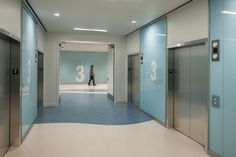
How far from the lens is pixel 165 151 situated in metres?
4.22

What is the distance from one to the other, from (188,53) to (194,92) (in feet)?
3.25

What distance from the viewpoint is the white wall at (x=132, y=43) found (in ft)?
28.3

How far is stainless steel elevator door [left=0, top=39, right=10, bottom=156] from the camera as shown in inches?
153

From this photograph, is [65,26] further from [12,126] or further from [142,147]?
[142,147]

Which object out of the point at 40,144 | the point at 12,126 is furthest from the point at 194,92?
the point at 12,126

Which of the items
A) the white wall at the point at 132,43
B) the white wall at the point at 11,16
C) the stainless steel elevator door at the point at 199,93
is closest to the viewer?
the white wall at the point at 11,16

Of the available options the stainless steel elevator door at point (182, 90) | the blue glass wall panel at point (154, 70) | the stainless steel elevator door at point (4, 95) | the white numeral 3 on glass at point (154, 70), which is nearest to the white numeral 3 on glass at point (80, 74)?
the blue glass wall panel at point (154, 70)

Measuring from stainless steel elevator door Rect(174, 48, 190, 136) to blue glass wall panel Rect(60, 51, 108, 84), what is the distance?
15990mm

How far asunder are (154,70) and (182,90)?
5.11ft

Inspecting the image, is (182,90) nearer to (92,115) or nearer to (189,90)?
(189,90)

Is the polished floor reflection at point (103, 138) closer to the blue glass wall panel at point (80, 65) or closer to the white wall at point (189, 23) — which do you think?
the white wall at point (189, 23)

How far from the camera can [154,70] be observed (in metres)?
6.90

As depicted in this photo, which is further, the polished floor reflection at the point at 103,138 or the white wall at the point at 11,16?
the polished floor reflection at the point at 103,138

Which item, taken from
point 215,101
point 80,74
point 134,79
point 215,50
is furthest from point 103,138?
point 80,74
